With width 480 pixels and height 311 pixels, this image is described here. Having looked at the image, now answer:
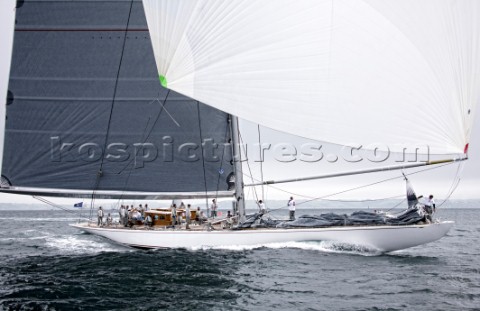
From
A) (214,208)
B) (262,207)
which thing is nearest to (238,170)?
(262,207)

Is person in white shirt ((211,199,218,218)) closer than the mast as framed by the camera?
No

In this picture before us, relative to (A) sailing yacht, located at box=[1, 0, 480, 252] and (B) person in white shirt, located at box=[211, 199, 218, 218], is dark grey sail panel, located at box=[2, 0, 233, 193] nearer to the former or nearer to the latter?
(A) sailing yacht, located at box=[1, 0, 480, 252]

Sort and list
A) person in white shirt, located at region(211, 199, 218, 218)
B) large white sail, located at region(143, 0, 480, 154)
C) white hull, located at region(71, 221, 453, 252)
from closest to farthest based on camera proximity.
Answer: large white sail, located at region(143, 0, 480, 154) → white hull, located at region(71, 221, 453, 252) → person in white shirt, located at region(211, 199, 218, 218)

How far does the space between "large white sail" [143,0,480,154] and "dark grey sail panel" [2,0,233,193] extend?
843 centimetres

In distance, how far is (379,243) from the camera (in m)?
16.1

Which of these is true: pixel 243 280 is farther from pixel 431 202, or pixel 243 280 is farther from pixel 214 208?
pixel 431 202

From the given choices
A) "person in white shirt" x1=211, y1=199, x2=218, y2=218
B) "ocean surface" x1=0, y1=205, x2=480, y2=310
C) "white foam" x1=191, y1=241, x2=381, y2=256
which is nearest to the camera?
"ocean surface" x1=0, y1=205, x2=480, y2=310

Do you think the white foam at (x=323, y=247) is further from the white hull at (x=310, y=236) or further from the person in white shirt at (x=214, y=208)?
the person in white shirt at (x=214, y=208)

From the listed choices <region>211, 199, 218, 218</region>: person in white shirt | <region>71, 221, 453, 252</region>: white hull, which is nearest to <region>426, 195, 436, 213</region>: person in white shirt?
<region>71, 221, 453, 252</region>: white hull

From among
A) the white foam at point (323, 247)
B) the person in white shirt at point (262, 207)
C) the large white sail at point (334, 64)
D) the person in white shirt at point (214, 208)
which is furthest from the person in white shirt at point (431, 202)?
the person in white shirt at point (214, 208)

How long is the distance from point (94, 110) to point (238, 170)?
7.34 metres

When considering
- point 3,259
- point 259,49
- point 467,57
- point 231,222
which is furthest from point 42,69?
point 467,57

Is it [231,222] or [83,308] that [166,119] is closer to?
[231,222]

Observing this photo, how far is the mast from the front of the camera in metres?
18.2
